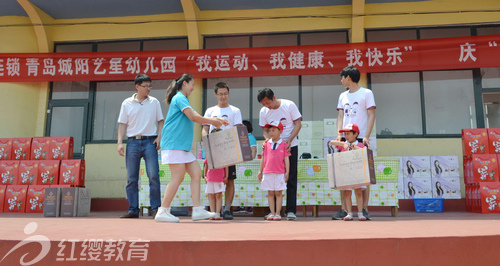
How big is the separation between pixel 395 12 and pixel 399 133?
230 centimetres

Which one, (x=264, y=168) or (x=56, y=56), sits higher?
(x=56, y=56)

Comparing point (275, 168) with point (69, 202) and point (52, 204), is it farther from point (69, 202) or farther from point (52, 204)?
point (52, 204)

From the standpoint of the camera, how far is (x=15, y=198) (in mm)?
6926

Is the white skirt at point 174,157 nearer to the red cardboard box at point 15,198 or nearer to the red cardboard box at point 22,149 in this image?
the red cardboard box at point 15,198

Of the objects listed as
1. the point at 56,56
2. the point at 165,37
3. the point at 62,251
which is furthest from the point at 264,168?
the point at 56,56

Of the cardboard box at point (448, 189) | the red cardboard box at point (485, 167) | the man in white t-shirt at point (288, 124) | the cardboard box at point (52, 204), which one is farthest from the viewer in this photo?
the cardboard box at point (448, 189)

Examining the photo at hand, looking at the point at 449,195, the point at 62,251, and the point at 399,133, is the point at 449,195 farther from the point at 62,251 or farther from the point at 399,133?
the point at 62,251

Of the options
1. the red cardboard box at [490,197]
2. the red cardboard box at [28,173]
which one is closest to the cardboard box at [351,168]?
the red cardboard box at [490,197]

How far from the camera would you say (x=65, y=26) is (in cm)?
862

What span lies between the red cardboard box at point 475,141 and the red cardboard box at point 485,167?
0.19 meters

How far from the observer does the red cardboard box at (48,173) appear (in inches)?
277

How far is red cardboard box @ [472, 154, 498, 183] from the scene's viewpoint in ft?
20.5

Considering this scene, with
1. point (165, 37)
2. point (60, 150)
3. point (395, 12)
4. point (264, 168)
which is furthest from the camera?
point (165, 37)

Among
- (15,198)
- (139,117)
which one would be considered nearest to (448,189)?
(139,117)
